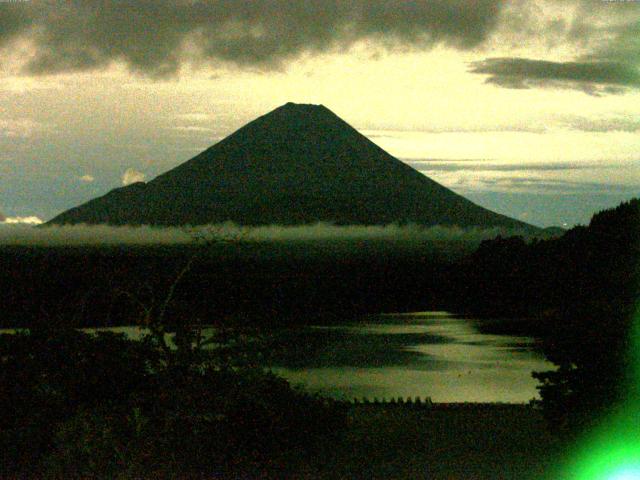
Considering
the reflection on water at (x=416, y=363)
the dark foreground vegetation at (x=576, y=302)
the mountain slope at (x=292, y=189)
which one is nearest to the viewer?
the dark foreground vegetation at (x=576, y=302)

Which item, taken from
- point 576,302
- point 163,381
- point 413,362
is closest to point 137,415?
point 163,381

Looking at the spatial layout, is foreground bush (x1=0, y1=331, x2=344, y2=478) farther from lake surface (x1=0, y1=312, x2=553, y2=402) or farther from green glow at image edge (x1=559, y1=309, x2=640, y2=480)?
green glow at image edge (x1=559, y1=309, x2=640, y2=480)

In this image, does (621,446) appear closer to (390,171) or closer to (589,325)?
(589,325)

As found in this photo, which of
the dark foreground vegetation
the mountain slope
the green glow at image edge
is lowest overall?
the green glow at image edge

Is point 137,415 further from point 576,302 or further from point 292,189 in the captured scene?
point 292,189

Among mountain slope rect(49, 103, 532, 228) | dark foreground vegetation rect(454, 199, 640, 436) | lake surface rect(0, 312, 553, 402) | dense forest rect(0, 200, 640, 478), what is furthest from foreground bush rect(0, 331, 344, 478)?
mountain slope rect(49, 103, 532, 228)

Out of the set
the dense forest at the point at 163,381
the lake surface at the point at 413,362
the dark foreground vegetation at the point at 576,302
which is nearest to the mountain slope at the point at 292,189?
the dark foreground vegetation at the point at 576,302

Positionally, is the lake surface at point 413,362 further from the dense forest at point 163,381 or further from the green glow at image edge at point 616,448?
the green glow at image edge at point 616,448
